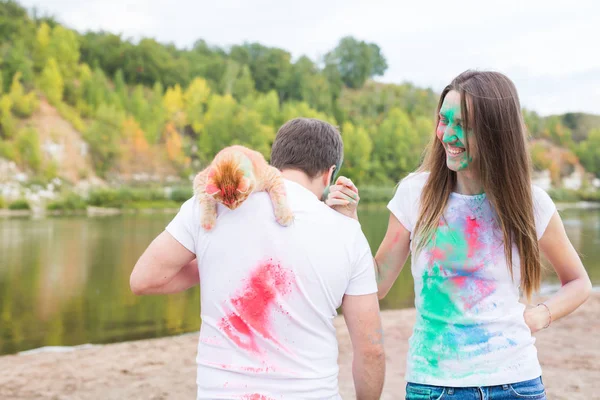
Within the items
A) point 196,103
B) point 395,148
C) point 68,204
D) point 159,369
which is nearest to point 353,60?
point 395,148

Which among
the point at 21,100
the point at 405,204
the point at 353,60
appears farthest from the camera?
the point at 353,60

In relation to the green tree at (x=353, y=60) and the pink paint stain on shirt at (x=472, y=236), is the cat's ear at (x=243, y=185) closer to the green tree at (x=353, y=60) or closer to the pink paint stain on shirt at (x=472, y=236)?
the pink paint stain on shirt at (x=472, y=236)

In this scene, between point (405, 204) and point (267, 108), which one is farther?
point (267, 108)

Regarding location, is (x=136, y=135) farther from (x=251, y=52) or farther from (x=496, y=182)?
(x=496, y=182)

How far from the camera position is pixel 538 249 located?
6.49 feet

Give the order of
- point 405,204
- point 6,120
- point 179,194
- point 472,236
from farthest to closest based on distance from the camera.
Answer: point 6,120, point 179,194, point 405,204, point 472,236

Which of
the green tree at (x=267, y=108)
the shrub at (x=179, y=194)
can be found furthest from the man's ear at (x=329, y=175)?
the green tree at (x=267, y=108)

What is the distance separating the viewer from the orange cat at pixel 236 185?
5.49 ft

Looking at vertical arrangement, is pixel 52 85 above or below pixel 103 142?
above

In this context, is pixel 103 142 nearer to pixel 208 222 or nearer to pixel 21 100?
pixel 21 100

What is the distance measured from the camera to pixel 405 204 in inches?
83.4

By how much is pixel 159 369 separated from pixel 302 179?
4.53 metres

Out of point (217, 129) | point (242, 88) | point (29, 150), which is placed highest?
point (242, 88)

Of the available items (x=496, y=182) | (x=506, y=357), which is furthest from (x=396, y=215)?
(x=506, y=357)
